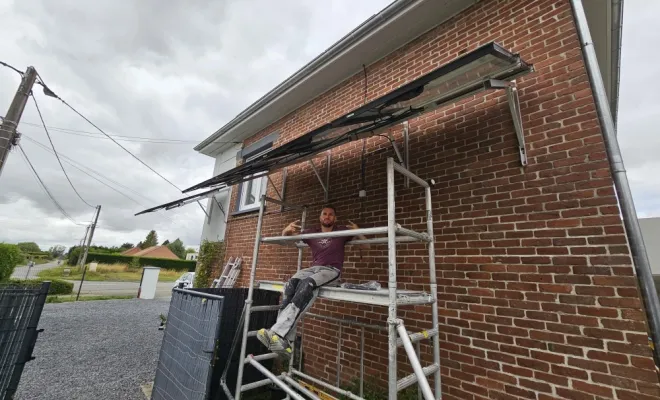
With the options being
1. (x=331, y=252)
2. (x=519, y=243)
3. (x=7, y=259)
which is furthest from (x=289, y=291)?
(x=7, y=259)

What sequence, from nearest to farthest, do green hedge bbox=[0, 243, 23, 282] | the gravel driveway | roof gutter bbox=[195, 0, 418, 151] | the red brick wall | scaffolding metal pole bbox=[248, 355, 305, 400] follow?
1. the red brick wall
2. scaffolding metal pole bbox=[248, 355, 305, 400]
3. roof gutter bbox=[195, 0, 418, 151]
4. the gravel driveway
5. green hedge bbox=[0, 243, 23, 282]

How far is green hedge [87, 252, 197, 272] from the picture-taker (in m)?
35.4

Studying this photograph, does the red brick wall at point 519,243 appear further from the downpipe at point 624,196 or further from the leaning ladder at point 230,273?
the leaning ladder at point 230,273

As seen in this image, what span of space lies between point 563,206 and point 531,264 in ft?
1.90

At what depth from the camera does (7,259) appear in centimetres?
1115

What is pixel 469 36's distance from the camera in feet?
11.5

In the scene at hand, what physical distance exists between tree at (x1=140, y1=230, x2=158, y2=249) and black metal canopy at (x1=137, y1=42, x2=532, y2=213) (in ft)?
282

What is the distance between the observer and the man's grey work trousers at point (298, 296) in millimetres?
2479

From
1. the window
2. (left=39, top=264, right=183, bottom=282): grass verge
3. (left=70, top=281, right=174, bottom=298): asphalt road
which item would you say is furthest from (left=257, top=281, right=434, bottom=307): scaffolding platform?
(left=39, top=264, right=183, bottom=282): grass verge

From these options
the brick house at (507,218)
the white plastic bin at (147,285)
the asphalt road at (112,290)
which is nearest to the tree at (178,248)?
Answer: the asphalt road at (112,290)

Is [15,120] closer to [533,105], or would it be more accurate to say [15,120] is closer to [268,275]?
[268,275]

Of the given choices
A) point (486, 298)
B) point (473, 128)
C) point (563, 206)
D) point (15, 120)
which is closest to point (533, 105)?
point (473, 128)

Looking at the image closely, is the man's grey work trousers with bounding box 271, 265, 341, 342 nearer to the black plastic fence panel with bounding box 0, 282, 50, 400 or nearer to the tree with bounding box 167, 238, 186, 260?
the black plastic fence panel with bounding box 0, 282, 50, 400

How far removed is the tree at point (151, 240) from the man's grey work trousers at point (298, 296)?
85746mm
